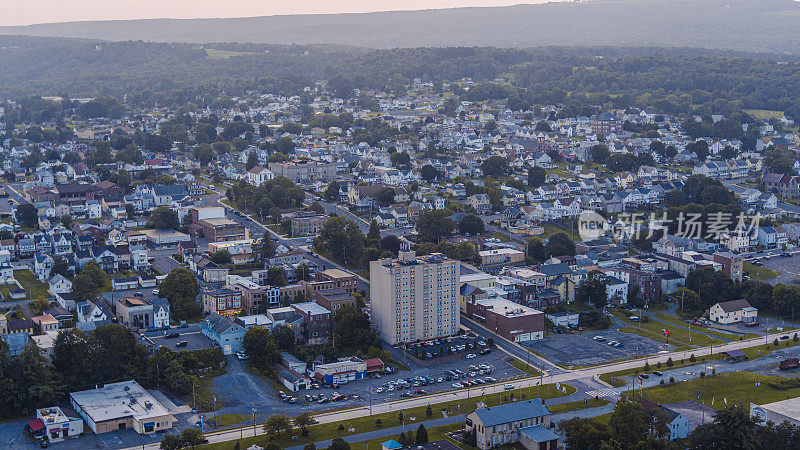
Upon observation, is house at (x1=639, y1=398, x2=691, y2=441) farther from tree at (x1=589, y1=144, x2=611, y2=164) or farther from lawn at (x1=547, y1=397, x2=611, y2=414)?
tree at (x1=589, y1=144, x2=611, y2=164)

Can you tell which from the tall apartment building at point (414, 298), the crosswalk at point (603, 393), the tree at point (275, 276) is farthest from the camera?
the tree at point (275, 276)

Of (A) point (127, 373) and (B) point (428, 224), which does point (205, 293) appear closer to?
(A) point (127, 373)

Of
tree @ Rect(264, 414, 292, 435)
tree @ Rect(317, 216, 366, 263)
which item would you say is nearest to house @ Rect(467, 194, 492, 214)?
tree @ Rect(317, 216, 366, 263)

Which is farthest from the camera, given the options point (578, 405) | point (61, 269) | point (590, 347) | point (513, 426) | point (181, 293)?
point (61, 269)

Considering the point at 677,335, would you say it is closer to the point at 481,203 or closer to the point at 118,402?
the point at 118,402

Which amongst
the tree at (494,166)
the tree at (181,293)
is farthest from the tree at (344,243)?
the tree at (494,166)

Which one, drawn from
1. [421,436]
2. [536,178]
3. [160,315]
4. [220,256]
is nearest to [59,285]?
[160,315]

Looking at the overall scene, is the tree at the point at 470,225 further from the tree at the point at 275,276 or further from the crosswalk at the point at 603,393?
the crosswalk at the point at 603,393
